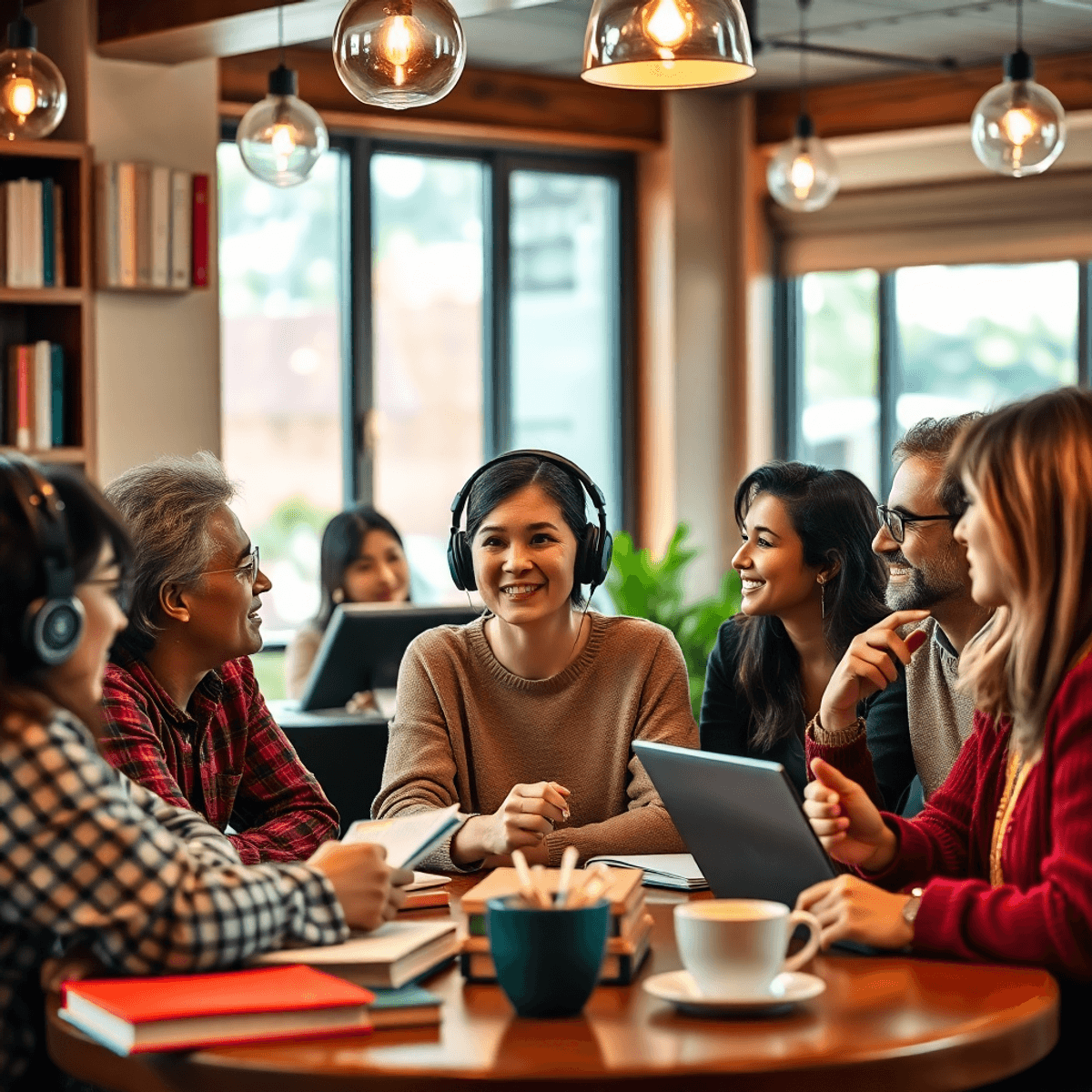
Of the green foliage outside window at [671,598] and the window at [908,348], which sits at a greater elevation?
the window at [908,348]

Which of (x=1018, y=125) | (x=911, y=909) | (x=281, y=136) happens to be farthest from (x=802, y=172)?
(x=911, y=909)

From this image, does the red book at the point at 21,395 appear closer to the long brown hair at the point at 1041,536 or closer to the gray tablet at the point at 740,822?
the gray tablet at the point at 740,822

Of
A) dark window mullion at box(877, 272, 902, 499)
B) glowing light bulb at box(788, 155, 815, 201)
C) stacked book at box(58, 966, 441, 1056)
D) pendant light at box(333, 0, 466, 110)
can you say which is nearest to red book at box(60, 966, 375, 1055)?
stacked book at box(58, 966, 441, 1056)

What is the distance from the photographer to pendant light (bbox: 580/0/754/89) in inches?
86.0

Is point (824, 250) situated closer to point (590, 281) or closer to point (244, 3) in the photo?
point (590, 281)

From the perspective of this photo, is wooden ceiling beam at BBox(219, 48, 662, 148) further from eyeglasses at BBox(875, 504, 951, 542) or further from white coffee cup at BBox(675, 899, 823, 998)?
white coffee cup at BBox(675, 899, 823, 998)

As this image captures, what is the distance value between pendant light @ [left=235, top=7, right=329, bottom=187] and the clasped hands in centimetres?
249

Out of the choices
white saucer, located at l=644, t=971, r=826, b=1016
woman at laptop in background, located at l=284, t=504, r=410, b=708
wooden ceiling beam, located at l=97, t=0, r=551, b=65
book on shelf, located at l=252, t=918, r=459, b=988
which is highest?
wooden ceiling beam, located at l=97, t=0, r=551, b=65

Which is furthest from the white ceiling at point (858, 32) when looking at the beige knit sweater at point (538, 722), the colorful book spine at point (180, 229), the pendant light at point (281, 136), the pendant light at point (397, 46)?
the beige knit sweater at point (538, 722)

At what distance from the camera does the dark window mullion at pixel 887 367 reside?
6586 millimetres

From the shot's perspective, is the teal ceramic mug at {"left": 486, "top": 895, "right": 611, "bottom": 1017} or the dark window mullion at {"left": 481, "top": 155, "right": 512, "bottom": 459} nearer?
the teal ceramic mug at {"left": 486, "top": 895, "right": 611, "bottom": 1017}

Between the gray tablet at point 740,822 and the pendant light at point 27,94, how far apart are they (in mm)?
2431

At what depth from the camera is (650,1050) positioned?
135 cm

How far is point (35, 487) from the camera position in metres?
1.46
